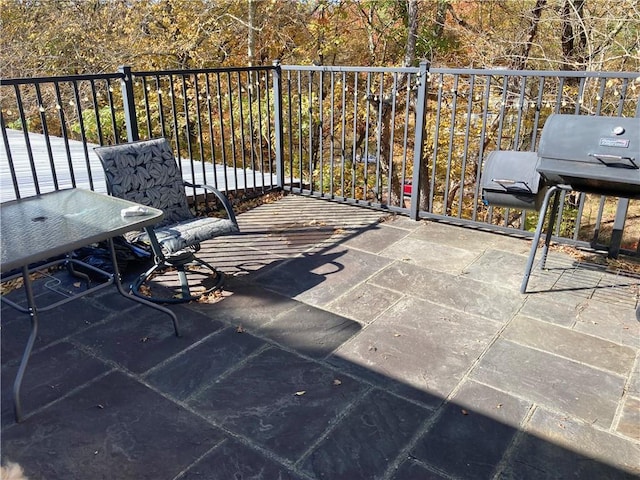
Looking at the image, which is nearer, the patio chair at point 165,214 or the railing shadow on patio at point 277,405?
the railing shadow on patio at point 277,405

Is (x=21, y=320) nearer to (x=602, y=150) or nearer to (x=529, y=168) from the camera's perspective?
(x=529, y=168)

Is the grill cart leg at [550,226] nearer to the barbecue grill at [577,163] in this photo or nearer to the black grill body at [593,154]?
the barbecue grill at [577,163]

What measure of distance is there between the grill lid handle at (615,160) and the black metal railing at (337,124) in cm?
77

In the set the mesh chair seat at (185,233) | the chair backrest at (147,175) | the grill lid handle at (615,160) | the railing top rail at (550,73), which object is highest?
the railing top rail at (550,73)

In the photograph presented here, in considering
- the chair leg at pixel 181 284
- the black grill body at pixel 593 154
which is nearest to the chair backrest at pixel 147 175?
the chair leg at pixel 181 284

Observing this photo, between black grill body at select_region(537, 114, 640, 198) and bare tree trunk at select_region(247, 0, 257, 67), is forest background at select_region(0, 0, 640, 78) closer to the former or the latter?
bare tree trunk at select_region(247, 0, 257, 67)

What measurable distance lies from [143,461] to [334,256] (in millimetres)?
Answer: 2108

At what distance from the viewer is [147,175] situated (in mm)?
3164

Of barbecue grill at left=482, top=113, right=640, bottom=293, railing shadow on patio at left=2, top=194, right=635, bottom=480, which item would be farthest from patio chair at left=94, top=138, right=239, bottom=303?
barbecue grill at left=482, top=113, right=640, bottom=293

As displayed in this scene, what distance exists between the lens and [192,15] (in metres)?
10.9

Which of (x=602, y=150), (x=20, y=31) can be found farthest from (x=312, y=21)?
(x=602, y=150)

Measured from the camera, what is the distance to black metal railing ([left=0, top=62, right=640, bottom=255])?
3.64 meters

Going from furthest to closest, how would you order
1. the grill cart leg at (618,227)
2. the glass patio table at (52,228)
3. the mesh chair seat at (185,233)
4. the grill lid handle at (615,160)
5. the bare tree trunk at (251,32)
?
1. the bare tree trunk at (251,32)
2. the grill cart leg at (618,227)
3. the mesh chair seat at (185,233)
4. the grill lid handle at (615,160)
5. the glass patio table at (52,228)

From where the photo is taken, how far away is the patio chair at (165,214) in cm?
288
